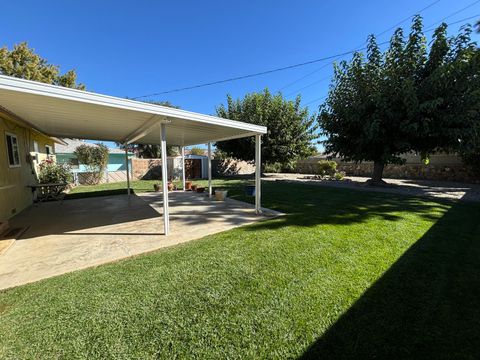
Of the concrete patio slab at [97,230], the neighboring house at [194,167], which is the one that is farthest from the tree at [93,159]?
the concrete patio slab at [97,230]

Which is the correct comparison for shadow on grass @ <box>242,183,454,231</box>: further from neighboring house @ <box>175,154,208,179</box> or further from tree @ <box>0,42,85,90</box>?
tree @ <box>0,42,85,90</box>

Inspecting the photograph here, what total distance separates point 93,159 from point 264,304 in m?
16.1

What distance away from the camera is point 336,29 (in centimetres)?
1155

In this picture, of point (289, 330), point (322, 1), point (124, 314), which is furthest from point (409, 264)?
point (322, 1)

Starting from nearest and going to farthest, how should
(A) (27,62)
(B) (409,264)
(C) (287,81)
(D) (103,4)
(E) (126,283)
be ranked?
1. (E) (126,283)
2. (B) (409,264)
3. (D) (103,4)
4. (A) (27,62)
5. (C) (287,81)

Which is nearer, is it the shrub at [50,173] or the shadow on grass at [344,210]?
the shadow on grass at [344,210]

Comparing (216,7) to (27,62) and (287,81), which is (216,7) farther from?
(27,62)

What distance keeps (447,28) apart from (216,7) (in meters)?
9.87

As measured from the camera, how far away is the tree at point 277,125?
1500cm

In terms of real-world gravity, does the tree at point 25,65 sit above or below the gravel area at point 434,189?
above

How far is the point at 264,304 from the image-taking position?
2268 mm

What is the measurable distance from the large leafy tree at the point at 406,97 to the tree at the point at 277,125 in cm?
404

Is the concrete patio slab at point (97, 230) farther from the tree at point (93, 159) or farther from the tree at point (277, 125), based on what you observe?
the tree at point (277, 125)

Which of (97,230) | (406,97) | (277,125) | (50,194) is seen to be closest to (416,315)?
(97,230)
